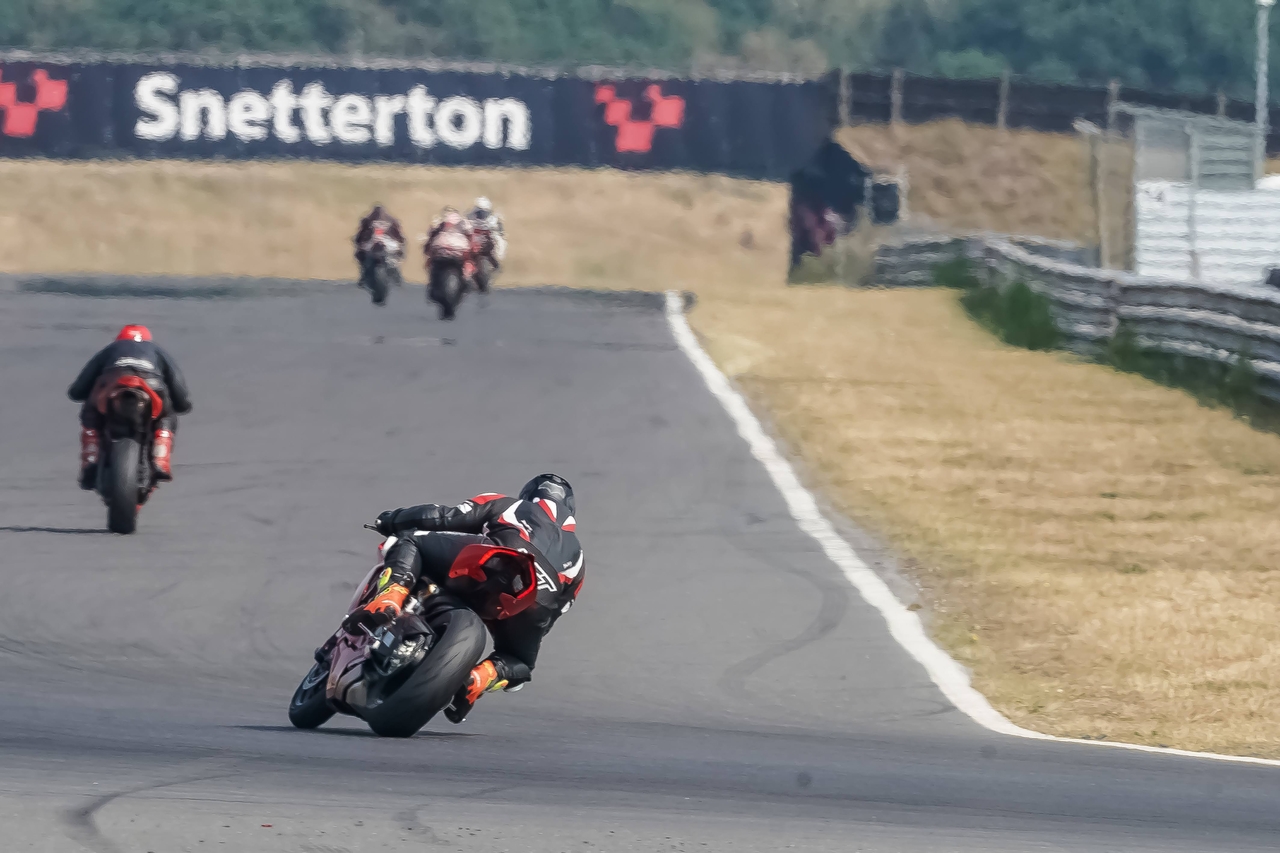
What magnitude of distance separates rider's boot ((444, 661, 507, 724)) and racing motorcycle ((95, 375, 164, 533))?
15.8ft

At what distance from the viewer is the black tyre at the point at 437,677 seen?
681 cm

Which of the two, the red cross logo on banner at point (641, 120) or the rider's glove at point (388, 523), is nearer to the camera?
the rider's glove at point (388, 523)

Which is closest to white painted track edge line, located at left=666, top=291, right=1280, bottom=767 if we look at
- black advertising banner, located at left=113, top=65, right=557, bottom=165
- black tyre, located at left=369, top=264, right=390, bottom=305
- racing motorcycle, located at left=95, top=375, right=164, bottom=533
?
racing motorcycle, located at left=95, top=375, right=164, bottom=533

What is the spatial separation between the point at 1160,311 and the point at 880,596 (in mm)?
Answer: 10067

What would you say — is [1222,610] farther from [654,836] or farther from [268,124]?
[268,124]

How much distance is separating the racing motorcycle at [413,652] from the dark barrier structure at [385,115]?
34195 mm

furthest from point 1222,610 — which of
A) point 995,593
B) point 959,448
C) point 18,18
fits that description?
point 18,18

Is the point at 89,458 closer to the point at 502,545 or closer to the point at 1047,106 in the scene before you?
the point at 502,545

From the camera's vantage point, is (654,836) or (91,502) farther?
(91,502)

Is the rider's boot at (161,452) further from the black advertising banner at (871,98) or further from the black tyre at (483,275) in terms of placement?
the black advertising banner at (871,98)

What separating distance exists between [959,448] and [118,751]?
9.99m

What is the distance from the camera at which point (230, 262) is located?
138 ft

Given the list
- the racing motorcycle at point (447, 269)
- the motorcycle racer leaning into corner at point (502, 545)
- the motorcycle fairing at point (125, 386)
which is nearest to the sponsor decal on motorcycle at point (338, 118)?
the racing motorcycle at point (447, 269)

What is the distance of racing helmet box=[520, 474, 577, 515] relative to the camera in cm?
750
